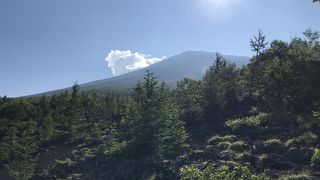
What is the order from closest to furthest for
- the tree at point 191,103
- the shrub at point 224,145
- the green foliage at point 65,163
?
the shrub at point 224,145
the green foliage at point 65,163
the tree at point 191,103

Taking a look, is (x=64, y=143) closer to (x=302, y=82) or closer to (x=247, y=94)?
(x=247, y=94)

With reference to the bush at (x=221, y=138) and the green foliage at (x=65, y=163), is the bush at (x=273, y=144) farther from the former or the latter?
the green foliage at (x=65, y=163)

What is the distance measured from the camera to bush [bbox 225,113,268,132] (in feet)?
119

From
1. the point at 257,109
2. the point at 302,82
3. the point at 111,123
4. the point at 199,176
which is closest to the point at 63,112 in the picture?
the point at 111,123

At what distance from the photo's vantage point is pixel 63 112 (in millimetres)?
52781

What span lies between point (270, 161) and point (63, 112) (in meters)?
31.6

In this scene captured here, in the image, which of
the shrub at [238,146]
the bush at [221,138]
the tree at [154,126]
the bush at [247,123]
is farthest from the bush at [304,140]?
the tree at [154,126]

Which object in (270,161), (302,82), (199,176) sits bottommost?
(270,161)

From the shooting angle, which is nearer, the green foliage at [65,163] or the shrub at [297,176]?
the shrub at [297,176]

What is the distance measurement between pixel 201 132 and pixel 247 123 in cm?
442

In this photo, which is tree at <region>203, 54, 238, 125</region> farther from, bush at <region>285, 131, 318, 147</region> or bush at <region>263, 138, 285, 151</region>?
bush at <region>285, 131, 318, 147</region>

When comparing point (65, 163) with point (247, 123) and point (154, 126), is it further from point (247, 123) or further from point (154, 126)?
point (247, 123)

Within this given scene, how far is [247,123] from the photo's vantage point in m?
36.7

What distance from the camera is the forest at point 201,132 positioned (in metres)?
29.3
